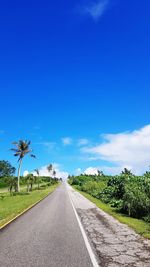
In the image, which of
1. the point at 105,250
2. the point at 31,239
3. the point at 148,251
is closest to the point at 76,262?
the point at 105,250

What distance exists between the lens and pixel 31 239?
1269 cm


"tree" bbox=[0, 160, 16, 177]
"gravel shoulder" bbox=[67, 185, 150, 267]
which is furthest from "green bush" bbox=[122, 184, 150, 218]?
"tree" bbox=[0, 160, 16, 177]

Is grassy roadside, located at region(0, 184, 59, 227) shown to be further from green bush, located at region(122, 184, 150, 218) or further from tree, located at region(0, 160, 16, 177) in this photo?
tree, located at region(0, 160, 16, 177)

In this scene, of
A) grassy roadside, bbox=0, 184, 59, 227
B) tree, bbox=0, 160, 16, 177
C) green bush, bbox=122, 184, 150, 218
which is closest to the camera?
grassy roadside, bbox=0, 184, 59, 227

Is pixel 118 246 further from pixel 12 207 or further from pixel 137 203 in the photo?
pixel 12 207

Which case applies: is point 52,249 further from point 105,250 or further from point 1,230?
point 1,230

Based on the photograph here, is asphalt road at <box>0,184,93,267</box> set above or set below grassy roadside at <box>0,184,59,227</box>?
below

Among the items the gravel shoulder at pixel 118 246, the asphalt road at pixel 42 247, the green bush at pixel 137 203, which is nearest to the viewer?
the asphalt road at pixel 42 247

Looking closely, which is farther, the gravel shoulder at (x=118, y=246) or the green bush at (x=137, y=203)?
the green bush at (x=137, y=203)

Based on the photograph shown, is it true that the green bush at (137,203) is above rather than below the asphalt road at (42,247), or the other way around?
above

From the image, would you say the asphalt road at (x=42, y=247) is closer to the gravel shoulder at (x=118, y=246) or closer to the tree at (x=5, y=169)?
the gravel shoulder at (x=118, y=246)

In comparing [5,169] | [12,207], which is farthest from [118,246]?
[5,169]

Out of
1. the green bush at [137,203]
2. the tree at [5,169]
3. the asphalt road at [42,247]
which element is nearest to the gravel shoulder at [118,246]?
the asphalt road at [42,247]

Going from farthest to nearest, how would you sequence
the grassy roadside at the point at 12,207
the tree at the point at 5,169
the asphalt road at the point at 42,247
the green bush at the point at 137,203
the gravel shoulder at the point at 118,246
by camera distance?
the tree at the point at 5,169 < the green bush at the point at 137,203 < the grassy roadside at the point at 12,207 < the gravel shoulder at the point at 118,246 < the asphalt road at the point at 42,247
